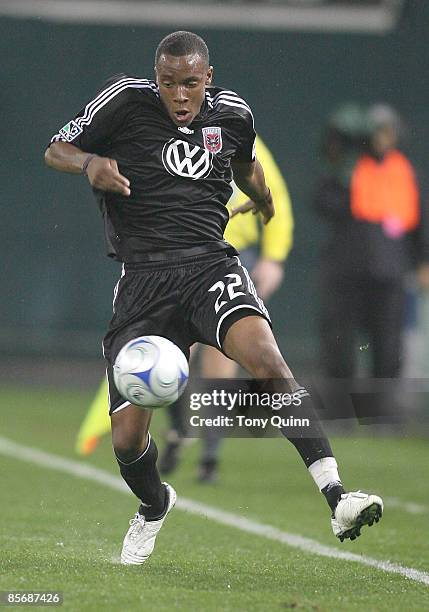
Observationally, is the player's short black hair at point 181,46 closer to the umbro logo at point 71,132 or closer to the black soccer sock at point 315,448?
the umbro logo at point 71,132

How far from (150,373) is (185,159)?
3.39 feet

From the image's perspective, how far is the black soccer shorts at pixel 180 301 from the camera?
5.79m

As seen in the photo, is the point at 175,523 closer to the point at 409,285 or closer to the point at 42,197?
the point at 409,285

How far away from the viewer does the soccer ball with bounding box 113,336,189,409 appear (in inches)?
219

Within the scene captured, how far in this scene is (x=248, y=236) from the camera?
966 cm

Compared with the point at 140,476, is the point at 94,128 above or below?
above

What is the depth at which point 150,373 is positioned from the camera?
555cm

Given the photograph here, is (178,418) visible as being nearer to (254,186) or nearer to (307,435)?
(254,186)

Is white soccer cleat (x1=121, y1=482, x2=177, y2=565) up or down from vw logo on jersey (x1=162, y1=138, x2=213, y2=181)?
down

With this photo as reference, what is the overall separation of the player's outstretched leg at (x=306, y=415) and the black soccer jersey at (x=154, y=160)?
0.58m

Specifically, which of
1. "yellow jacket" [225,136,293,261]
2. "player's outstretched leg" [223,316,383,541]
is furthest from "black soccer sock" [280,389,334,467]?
"yellow jacket" [225,136,293,261]

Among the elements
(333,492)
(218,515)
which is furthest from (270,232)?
(333,492)

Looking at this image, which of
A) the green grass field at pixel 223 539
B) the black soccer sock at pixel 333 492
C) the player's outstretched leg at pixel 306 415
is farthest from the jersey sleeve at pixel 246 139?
the green grass field at pixel 223 539

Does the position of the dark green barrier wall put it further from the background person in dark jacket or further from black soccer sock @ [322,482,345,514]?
black soccer sock @ [322,482,345,514]
